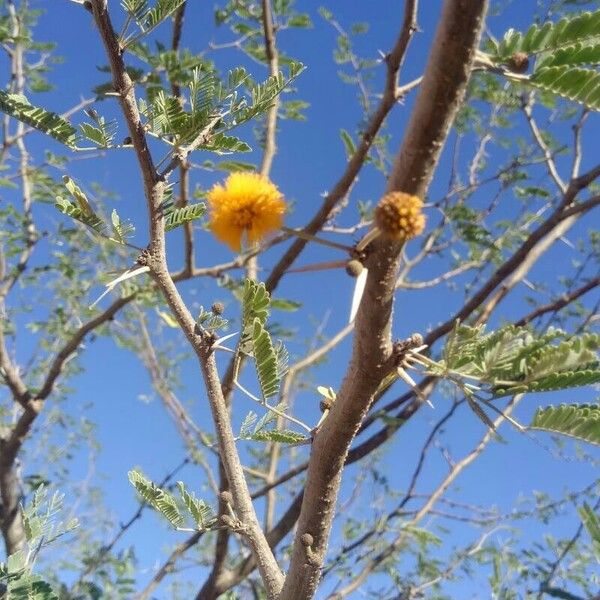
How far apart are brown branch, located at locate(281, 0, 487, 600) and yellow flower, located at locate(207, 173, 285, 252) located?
164 mm

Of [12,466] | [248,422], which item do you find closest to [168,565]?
[12,466]

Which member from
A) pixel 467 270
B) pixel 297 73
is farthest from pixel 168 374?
pixel 297 73

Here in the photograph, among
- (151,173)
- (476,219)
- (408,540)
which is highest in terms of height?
(476,219)

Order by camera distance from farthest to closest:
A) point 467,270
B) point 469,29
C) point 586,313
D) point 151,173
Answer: point 467,270, point 586,313, point 151,173, point 469,29

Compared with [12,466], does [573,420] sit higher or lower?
lower

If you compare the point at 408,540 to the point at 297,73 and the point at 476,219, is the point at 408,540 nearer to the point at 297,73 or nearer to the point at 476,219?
the point at 476,219

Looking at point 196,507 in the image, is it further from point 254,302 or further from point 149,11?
point 149,11

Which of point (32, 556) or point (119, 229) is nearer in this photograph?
point (119, 229)

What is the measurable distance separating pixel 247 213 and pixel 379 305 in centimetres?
21

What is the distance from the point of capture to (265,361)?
1080 mm

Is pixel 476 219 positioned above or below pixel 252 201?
above

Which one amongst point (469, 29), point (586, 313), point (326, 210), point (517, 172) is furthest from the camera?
point (586, 313)

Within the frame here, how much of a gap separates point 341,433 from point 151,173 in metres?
0.45

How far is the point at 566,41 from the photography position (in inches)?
30.4
